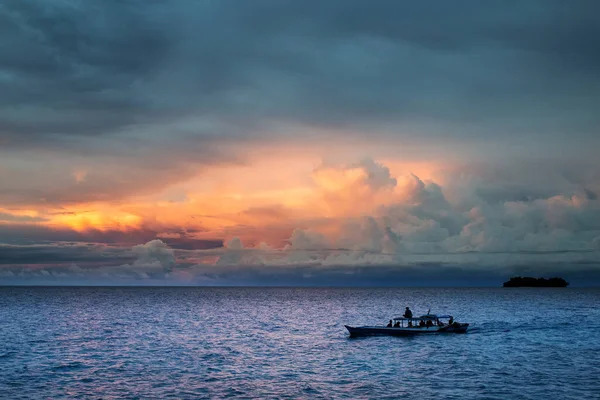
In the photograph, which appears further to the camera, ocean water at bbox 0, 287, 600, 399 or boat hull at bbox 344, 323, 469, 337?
boat hull at bbox 344, 323, 469, 337

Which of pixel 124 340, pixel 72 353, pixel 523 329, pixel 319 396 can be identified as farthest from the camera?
pixel 523 329

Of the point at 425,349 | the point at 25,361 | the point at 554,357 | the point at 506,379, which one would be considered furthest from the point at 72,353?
the point at 554,357

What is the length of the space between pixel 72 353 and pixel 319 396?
3931 centimetres

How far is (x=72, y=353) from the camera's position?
6950cm

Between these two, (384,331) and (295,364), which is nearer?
(295,364)

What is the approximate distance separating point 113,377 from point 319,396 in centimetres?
2073

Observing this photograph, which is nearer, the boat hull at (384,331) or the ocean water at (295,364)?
the ocean water at (295,364)

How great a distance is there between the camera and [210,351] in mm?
71250

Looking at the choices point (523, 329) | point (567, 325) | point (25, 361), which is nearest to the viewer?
point (25, 361)

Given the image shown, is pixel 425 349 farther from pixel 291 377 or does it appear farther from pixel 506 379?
pixel 291 377

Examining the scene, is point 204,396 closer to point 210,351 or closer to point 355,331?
point 210,351

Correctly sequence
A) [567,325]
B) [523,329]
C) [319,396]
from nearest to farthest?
[319,396] < [523,329] < [567,325]

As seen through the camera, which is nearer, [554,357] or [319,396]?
[319,396]

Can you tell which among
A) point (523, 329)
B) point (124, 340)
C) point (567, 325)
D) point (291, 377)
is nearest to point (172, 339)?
point (124, 340)
